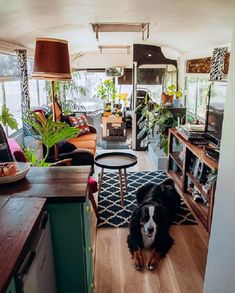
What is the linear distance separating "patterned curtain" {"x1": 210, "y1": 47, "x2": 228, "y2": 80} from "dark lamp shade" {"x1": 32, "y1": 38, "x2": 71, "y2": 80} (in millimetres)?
1868

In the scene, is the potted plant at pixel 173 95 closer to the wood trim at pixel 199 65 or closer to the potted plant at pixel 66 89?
the wood trim at pixel 199 65

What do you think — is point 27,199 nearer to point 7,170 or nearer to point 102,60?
point 7,170

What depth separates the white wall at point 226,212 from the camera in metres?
1.26

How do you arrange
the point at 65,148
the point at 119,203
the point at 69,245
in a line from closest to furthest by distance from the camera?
the point at 69,245
the point at 119,203
the point at 65,148

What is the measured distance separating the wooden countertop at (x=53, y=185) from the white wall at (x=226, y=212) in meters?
0.72

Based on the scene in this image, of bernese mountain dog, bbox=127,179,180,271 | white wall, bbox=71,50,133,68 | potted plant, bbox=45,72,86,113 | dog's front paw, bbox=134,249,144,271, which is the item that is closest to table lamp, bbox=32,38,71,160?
bernese mountain dog, bbox=127,179,180,271

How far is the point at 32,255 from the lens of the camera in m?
1.09

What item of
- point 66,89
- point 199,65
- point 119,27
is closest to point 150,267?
point 119,27

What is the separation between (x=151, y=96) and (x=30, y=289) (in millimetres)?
5324

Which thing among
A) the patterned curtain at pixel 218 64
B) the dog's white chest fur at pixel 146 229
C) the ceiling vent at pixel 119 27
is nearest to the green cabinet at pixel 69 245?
the dog's white chest fur at pixel 146 229

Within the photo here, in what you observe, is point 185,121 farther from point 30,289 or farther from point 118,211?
point 30,289

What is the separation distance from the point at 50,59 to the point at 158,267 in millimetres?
2016

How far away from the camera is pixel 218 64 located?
10.8 feet

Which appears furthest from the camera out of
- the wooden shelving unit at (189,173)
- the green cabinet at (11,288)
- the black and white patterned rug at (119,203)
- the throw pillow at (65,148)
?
the throw pillow at (65,148)
